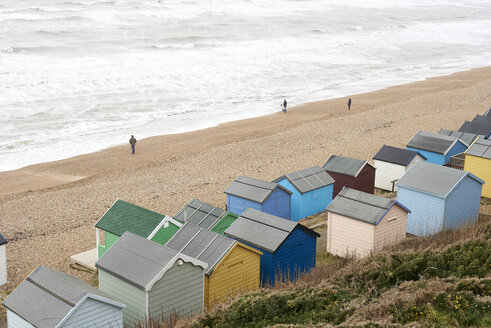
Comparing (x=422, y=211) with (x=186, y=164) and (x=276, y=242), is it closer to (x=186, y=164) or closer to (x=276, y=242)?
(x=276, y=242)

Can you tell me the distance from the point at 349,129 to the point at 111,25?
201 feet

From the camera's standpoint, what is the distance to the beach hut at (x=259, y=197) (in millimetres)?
18750

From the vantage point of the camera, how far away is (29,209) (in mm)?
23547

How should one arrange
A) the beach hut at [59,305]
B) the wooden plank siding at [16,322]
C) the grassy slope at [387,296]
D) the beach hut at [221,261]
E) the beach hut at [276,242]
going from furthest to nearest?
the beach hut at [276,242]
the beach hut at [221,261]
the wooden plank siding at [16,322]
the beach hut at [59,305]
the grassy slope at [387,296]

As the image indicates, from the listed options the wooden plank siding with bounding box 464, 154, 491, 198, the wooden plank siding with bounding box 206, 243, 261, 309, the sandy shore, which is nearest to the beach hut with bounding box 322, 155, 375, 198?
the wooden plank siding with bounding box 464, 154, 491, 198

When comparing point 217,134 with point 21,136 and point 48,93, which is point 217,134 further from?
point 48,93

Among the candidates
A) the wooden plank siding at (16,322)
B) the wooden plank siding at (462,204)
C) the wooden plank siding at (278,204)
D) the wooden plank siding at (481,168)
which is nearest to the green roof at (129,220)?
the wooden plank siding at (278,204)

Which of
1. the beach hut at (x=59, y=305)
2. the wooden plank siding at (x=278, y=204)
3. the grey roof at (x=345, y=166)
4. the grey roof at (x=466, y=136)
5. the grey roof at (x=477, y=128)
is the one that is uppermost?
the beach hut at (x=59, y=305)

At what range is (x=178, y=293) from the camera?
1220cm

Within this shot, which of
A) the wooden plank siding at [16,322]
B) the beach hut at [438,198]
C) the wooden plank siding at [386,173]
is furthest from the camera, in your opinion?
the wooden plank siding at [386,173]

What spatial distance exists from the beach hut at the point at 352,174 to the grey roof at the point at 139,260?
34.3ft

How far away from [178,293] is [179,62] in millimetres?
53753

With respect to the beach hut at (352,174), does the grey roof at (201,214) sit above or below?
above

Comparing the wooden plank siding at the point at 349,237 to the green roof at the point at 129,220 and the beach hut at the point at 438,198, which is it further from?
the green roof at the point at 129,220
